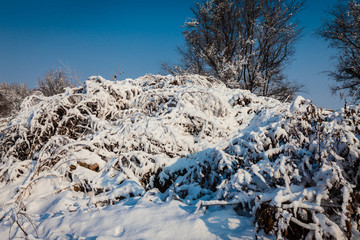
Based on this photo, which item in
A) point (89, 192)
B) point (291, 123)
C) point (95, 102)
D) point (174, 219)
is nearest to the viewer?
point (174, 219)

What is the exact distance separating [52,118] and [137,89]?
77.5 inches

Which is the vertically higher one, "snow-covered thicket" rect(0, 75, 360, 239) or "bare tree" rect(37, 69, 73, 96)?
"bare tree" rect(37, 69, 73, 96)

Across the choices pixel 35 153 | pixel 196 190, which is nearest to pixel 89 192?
pixel 196 190

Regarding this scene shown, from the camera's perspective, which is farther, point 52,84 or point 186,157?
point 52,84

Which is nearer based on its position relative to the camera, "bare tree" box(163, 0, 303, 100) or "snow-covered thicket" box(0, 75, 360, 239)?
"snow-covered thicket" box(0, 75, 360, 239)

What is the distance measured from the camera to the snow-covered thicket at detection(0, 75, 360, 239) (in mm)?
1399

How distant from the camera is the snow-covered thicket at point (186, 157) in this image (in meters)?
1.40

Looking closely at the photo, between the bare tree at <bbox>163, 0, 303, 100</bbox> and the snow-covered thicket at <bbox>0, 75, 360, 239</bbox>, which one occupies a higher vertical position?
the bare tree at <bbox>163, 0, 303, 100</bbox>

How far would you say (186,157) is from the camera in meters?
3.21

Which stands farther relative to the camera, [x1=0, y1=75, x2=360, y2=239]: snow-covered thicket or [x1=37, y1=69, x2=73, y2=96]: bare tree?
[x1=37, y1=69, x2=73, y2=96]: bare tree

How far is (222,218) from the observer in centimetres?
162

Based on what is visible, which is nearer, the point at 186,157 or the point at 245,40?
the point at 186,157

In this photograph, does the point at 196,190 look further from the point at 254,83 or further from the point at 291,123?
the point at 254,83

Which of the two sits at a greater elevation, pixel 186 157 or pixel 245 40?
pixel 245 40
